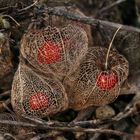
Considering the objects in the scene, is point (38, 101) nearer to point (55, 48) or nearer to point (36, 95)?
point (36, 95)

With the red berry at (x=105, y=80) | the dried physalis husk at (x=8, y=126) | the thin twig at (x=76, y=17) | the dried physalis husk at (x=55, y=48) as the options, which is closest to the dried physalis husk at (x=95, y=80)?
the red berry at (x=105, y=80)

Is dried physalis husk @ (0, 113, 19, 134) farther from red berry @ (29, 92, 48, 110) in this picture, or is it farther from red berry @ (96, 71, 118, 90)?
red berry @ (96, 71, 118, 90)

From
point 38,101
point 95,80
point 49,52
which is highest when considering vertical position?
point 49,52

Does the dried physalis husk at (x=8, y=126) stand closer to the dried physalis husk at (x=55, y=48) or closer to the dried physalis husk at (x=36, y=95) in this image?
the dried physalis husk at (x=36, y=95)

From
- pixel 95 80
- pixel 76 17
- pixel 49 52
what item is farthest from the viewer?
pixel 76 17

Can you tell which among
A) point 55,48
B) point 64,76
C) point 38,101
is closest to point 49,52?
point 55,48

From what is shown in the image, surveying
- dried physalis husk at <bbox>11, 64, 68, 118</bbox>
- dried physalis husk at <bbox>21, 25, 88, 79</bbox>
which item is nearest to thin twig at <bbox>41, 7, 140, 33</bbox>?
dried physalis husk at <bbox>21, 25, 88, 79</bbox>
